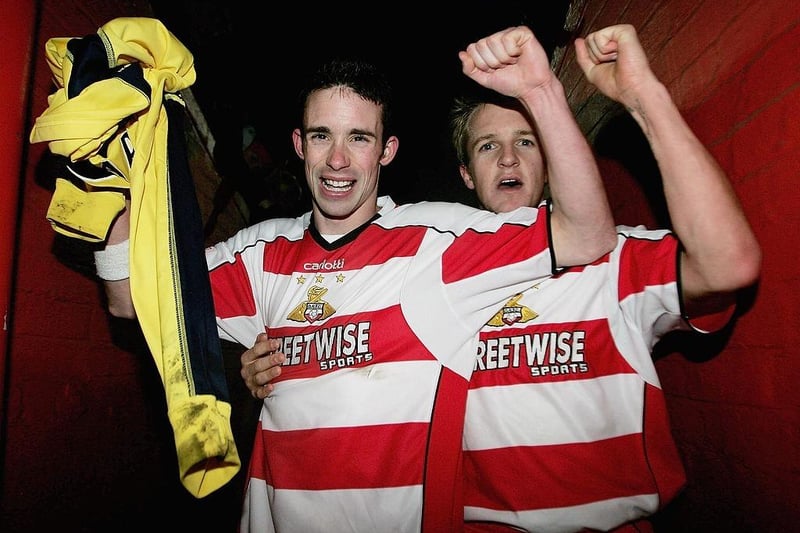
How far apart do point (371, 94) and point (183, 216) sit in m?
0.94

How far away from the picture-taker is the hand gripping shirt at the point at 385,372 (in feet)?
4.28

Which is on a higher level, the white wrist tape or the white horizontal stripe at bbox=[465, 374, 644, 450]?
the white wrist tape

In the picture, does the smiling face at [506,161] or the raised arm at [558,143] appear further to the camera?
the smiling face at [506,161]

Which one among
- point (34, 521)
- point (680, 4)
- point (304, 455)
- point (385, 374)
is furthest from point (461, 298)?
point (34, 521)

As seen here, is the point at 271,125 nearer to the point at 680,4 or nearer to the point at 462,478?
the point at 680,4

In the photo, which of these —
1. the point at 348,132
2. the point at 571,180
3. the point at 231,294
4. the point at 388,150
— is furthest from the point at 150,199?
the point at 571,180

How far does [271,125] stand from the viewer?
15.0 feet

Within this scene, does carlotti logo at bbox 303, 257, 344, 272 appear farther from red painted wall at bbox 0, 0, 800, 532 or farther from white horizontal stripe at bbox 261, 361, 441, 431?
red painted wall at bbox 0, 0, 800, 532

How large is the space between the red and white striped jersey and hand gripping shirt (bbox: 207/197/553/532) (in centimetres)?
12

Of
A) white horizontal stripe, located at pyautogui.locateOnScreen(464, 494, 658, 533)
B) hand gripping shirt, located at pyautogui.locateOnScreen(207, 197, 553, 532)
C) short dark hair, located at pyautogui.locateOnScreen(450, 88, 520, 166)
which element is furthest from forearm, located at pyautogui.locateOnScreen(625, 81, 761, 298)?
short dark hair, located at pyautogui.locateOnScreen(450, 88, 520, 166)

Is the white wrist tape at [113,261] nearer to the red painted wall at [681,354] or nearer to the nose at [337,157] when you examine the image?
the red painted wall at [681,354]

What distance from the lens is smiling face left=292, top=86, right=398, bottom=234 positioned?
1.72m

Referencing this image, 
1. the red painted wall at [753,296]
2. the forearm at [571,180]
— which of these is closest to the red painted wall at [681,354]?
the red painted wall at [753,296]

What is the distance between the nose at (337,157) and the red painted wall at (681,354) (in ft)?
3.30
